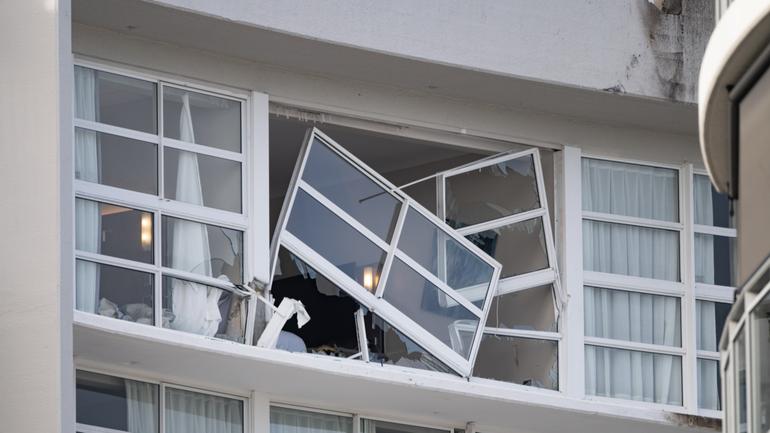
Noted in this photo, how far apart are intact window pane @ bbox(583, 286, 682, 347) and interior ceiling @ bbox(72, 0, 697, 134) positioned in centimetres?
153

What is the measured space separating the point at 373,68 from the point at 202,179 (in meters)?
1.69

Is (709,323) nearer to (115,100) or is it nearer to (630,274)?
(630,274)

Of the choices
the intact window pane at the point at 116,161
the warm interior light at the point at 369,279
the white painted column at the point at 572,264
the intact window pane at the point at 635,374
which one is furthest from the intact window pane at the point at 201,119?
the intact window pane at the point at 635,374

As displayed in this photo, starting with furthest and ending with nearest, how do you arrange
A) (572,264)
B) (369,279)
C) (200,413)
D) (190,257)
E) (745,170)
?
(572,264) < (369,279) < (200,413) < (190,257) < (745,170)

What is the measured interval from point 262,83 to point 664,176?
13.2ft

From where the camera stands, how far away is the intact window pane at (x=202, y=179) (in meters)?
14.8

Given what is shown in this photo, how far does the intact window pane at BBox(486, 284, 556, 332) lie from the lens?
16.5 metres

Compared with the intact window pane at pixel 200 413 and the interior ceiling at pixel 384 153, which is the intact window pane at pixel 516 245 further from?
the intact window pane at pixel 200 413

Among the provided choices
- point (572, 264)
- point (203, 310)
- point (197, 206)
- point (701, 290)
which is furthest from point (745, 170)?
point (701, 290)

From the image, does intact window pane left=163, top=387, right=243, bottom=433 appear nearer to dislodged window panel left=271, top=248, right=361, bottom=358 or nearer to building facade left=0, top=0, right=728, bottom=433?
building facade left=0, top=0, right=728, bottom=433

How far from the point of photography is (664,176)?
56.3 feet

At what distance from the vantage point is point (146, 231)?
14.5m

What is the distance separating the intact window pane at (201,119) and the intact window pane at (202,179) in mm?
129

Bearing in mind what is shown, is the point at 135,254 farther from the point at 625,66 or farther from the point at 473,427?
the point at 625,66
